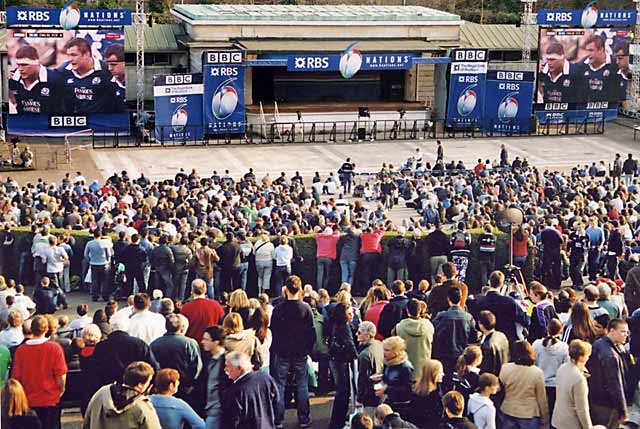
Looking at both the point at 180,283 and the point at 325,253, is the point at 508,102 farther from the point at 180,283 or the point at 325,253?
the point at 180,283

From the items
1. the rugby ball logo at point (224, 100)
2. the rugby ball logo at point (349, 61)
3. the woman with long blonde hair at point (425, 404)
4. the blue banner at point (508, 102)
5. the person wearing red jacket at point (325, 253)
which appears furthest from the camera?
the blue banner at point (508, 102)

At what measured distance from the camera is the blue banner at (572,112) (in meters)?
42.7

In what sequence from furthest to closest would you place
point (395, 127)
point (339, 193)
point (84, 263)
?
point (395, 127) < point (339, 193) < point (84, 263)

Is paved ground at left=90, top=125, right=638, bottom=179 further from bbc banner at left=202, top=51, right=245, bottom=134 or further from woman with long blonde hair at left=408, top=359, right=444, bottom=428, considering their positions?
woman with long blonde hair at left=408, top=359, right=444, bottom=428

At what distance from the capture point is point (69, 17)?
37.1 metres

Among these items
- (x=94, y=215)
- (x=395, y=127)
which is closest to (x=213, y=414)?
(x=94, y=215)

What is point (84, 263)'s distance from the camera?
1828 centimetres

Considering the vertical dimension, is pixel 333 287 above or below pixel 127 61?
below

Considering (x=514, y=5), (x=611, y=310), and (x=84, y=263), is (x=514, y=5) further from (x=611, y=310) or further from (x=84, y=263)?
(x=611, y=310)

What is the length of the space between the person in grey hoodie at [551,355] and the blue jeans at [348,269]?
26.1 feet

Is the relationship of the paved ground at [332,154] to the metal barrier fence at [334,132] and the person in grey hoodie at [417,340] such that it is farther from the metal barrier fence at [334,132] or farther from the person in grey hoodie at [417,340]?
the person in grey hoodie at [417,340]

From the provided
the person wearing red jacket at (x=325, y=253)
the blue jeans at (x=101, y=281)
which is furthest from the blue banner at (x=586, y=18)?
the blue jeans at (x=101, y=281)

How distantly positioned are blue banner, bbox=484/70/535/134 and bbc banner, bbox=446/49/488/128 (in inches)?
13.7

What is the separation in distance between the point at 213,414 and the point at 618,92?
3655 cm
